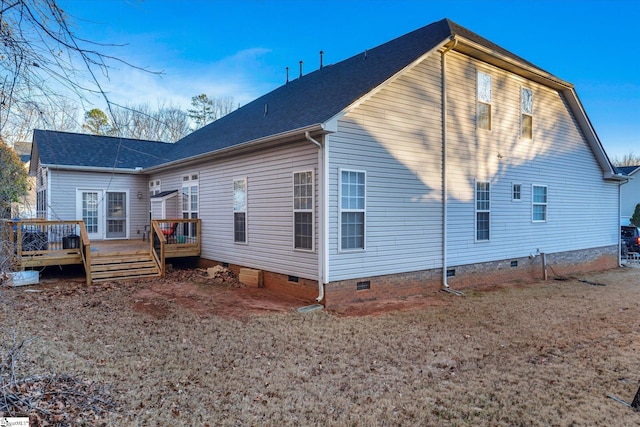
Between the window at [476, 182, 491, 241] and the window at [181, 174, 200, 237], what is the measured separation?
841 centimetres

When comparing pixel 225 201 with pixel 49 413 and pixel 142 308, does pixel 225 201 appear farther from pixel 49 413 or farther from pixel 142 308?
pixel 49 413

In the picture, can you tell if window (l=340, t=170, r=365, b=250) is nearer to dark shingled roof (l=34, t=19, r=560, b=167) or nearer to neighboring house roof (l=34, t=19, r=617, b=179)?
neighboring house roof (l=34, t=19, r=617, b=179)

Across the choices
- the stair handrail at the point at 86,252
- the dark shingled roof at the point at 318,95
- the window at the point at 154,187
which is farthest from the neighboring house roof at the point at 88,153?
the stair handrail at the point at 86,252

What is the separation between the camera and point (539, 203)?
484 inches

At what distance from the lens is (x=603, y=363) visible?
4934 millimetres

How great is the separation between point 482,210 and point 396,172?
11.3 ft

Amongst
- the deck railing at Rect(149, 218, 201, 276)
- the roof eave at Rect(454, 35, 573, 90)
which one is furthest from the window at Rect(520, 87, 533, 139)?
the deck railing at Rect(149, 218, 201, 276)

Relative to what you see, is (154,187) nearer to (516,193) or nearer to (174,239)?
(174,239)

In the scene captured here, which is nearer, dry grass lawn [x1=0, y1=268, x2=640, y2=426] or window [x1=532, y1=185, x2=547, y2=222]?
dry grass lawn [x1=0, y1=268, x2=640, y2=426]

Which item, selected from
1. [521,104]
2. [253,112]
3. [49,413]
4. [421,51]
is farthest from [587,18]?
[49,413]

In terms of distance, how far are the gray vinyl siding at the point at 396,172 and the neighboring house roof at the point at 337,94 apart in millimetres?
442

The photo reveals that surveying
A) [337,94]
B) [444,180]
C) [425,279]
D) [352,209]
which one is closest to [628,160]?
[444,180]

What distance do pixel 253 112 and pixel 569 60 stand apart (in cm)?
1650

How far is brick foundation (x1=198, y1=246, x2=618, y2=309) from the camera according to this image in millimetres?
7929
